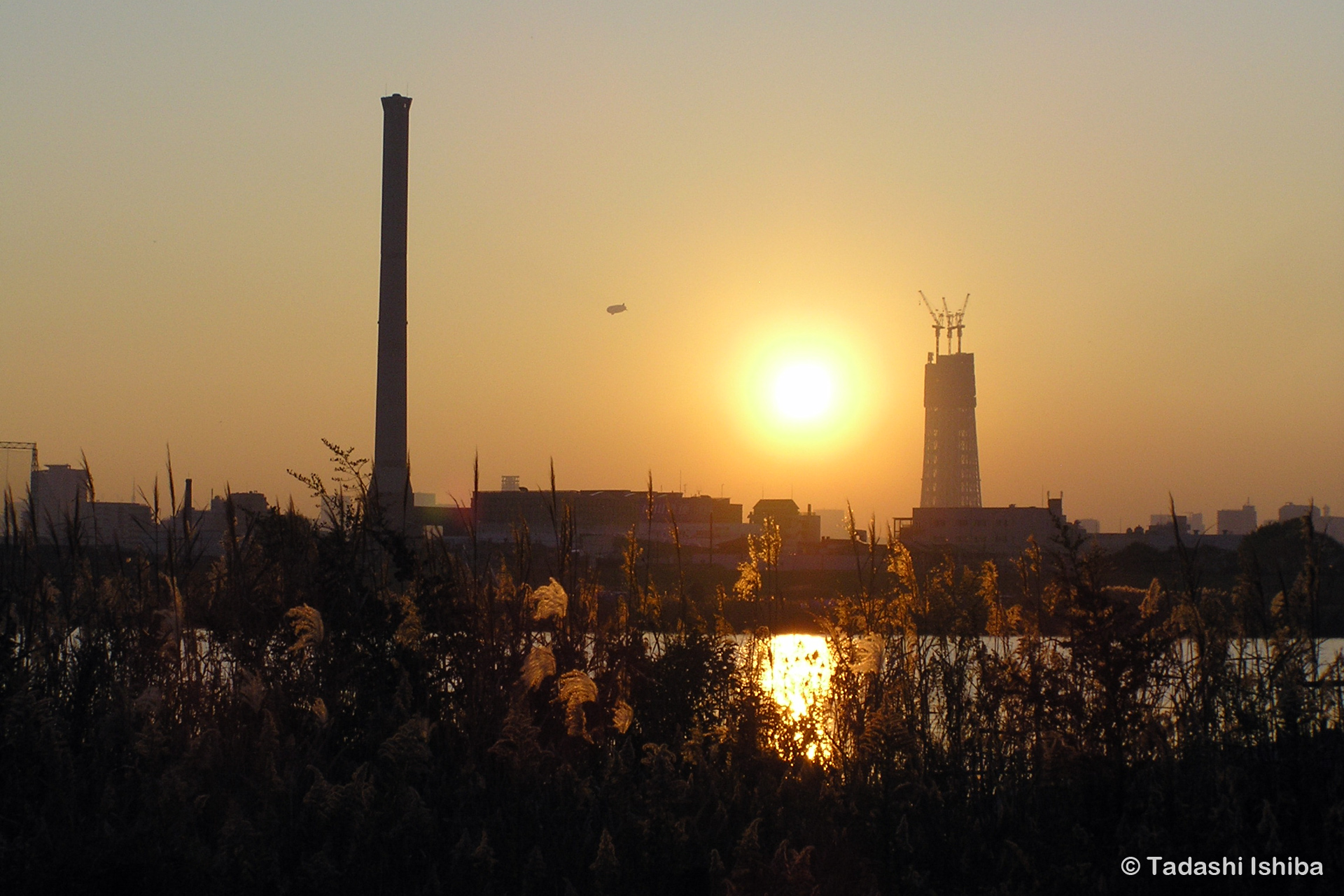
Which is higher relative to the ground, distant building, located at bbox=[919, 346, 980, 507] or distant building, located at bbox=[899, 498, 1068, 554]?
distant building, located at bbox=[919, 346, 980, 507]

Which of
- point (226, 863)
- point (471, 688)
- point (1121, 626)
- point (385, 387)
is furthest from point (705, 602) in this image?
point (385, 387)

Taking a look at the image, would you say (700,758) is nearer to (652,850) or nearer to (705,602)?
(652,850)

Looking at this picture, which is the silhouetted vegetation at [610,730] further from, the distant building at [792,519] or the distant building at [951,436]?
the distant building at [951,436]

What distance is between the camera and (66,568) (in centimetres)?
784

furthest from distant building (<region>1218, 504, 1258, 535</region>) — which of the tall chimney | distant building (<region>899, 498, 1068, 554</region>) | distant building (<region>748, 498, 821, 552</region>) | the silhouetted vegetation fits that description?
the silhouetted vegetation

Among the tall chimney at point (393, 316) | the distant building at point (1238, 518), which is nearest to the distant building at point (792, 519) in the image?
the tall chimney at point (393, 316)

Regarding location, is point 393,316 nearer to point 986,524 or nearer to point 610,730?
point 610,730

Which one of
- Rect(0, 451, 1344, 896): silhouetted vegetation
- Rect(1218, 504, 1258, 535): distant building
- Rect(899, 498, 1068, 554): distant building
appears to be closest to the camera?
Rect(0, 451, 1344, 896): silhouetted vegetation

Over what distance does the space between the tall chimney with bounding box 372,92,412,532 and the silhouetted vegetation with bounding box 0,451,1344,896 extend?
104 ft

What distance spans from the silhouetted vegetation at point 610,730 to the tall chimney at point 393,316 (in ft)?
104

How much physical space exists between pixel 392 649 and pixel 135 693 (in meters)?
1.39

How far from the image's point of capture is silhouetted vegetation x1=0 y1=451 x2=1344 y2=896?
4746 mm

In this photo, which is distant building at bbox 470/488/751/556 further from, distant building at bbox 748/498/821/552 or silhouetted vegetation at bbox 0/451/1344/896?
silhouetted vegetation at bbox 0/451/1344/896

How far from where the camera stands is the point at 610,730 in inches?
248
